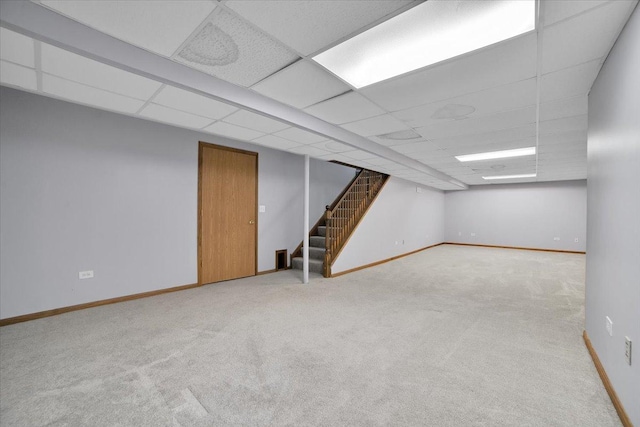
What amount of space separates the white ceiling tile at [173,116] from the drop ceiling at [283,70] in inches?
0.9

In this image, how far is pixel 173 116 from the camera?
3137mm

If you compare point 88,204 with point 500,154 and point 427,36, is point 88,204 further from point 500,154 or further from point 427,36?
point 500,154

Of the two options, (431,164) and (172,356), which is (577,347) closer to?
(172,356)

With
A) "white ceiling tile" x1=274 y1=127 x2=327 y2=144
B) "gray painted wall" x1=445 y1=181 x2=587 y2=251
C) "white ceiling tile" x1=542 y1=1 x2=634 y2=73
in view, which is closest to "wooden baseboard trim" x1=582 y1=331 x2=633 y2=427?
"white ceiling tile" x1=542 y1=1 x2=634 y2=73

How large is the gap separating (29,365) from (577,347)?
4807 millimetres

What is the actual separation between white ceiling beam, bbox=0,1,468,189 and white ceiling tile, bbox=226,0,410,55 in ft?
3.31

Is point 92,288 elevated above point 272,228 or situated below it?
below

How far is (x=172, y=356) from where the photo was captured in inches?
95.2

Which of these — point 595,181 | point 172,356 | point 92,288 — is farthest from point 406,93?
point 92,288

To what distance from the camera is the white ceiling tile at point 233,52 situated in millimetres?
1783

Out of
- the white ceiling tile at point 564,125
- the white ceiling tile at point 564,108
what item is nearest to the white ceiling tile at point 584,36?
the white ceiling tile at point 564,108

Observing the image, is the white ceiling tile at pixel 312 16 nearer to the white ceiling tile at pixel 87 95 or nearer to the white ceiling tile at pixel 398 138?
the white ceiling tile at pixel 87 95

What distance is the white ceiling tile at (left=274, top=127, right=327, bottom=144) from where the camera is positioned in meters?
3.57

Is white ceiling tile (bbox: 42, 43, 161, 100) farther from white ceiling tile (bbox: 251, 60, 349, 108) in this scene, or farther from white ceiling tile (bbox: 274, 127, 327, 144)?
white ceiling tile (bbox: 274, 127, 327, 144)
